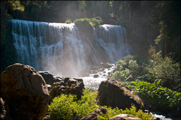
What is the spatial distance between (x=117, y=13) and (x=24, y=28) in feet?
90.3

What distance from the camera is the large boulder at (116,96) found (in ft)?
19.6

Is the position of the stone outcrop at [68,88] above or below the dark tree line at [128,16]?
below

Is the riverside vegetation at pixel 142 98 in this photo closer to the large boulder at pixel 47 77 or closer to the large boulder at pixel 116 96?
the large boulder at pixel 116 96

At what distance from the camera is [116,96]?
6.34 m

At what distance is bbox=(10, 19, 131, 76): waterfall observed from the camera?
17156mm

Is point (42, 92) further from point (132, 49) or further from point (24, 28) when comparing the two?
point (132, 49)

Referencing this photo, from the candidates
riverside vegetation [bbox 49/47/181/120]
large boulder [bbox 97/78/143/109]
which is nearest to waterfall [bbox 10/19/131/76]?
riverside vegetation [bbox 49/47/181/120]

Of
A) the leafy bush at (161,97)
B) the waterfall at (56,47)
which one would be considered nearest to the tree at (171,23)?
the leafy bush at (161,97)

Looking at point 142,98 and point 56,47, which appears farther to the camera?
point 56,47

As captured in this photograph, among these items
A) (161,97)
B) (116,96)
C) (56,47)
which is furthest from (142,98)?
(56,47)

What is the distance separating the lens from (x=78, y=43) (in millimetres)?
21516

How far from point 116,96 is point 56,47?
48.0 feet

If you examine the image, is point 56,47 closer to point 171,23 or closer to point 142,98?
point 171,23

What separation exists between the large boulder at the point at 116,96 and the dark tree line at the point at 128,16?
9.25 meters
